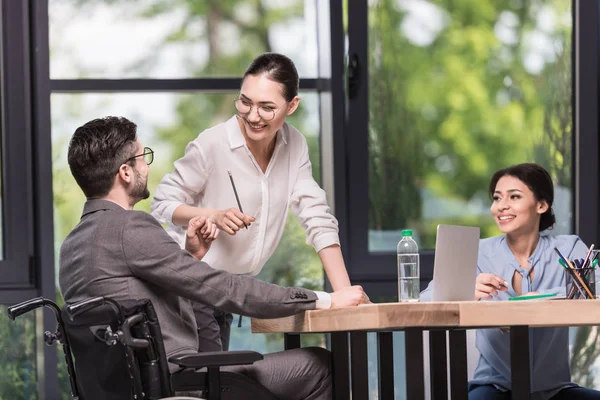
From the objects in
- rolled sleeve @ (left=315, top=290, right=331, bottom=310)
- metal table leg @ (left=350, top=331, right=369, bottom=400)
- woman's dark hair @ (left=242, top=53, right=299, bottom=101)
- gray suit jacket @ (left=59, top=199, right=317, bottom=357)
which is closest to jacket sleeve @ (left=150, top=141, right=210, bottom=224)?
woman's dark hair @ (left=242, top=53, right=299, bottom=101)

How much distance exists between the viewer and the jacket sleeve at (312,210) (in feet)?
10.3

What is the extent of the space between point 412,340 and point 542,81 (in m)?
2.45

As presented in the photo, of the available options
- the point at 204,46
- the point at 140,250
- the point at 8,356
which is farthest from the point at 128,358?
the point at 204,46

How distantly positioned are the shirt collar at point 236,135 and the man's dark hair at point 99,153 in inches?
23.3

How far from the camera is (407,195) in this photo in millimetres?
4352

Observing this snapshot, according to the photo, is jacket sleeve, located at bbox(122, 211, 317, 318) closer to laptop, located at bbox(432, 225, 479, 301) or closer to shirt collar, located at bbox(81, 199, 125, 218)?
shirt collar, located at bbox(81, 199, 125, 218)

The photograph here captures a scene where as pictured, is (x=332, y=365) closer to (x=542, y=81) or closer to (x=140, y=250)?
(x=140, y=250)

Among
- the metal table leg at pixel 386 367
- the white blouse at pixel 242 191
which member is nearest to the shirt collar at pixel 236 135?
the white blouse at pixel 242 191

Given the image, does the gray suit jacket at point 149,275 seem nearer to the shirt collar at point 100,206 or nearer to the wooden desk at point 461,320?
the shirt collar at point 100,206

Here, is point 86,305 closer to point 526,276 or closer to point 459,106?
point 526,276

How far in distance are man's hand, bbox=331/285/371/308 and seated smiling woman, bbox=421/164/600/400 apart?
30.0 inches

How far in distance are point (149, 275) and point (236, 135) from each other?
0.89 meters

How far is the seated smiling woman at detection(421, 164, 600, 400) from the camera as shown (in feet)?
10.6

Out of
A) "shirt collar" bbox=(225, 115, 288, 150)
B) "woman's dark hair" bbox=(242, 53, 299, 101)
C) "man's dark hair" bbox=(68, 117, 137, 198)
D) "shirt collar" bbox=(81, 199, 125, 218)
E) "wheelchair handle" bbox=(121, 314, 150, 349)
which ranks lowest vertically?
"wheelchair handle" bbox=(121, 314, 150, 349)
